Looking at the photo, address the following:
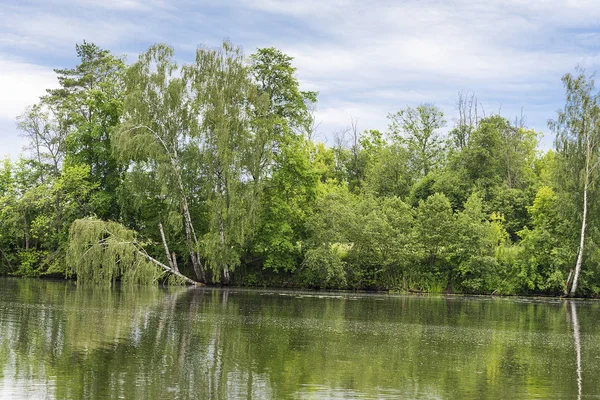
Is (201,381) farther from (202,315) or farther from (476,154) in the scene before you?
(476,154)

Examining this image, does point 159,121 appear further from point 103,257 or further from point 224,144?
point 103,257

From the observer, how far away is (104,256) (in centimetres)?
4931

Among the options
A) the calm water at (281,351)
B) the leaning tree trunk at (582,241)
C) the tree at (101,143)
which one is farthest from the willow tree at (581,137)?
the tree at (101,143)

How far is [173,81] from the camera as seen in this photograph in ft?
177

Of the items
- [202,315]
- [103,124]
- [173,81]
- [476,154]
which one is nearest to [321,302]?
[202,315]

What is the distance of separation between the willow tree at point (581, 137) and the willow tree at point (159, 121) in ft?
93.7

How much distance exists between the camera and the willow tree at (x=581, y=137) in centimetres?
5456

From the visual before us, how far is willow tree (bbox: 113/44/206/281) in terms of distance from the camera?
175 feet

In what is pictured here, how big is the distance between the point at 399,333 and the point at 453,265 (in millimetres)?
30181

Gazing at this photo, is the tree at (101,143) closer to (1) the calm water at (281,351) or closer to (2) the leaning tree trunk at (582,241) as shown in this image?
(1) the calm water at (281,351)

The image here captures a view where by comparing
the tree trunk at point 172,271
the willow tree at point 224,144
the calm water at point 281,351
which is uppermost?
the willow tree at point 224,144

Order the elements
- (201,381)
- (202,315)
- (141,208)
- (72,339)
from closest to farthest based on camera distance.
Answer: (201,381) < (72,339) < (202,315) < (141,208)

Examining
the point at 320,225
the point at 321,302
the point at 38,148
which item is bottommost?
the point at 321,302

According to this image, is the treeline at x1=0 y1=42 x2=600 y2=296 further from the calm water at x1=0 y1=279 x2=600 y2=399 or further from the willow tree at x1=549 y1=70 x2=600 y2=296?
the calm water at x1=0 y1=279 x2=600 y2=399
